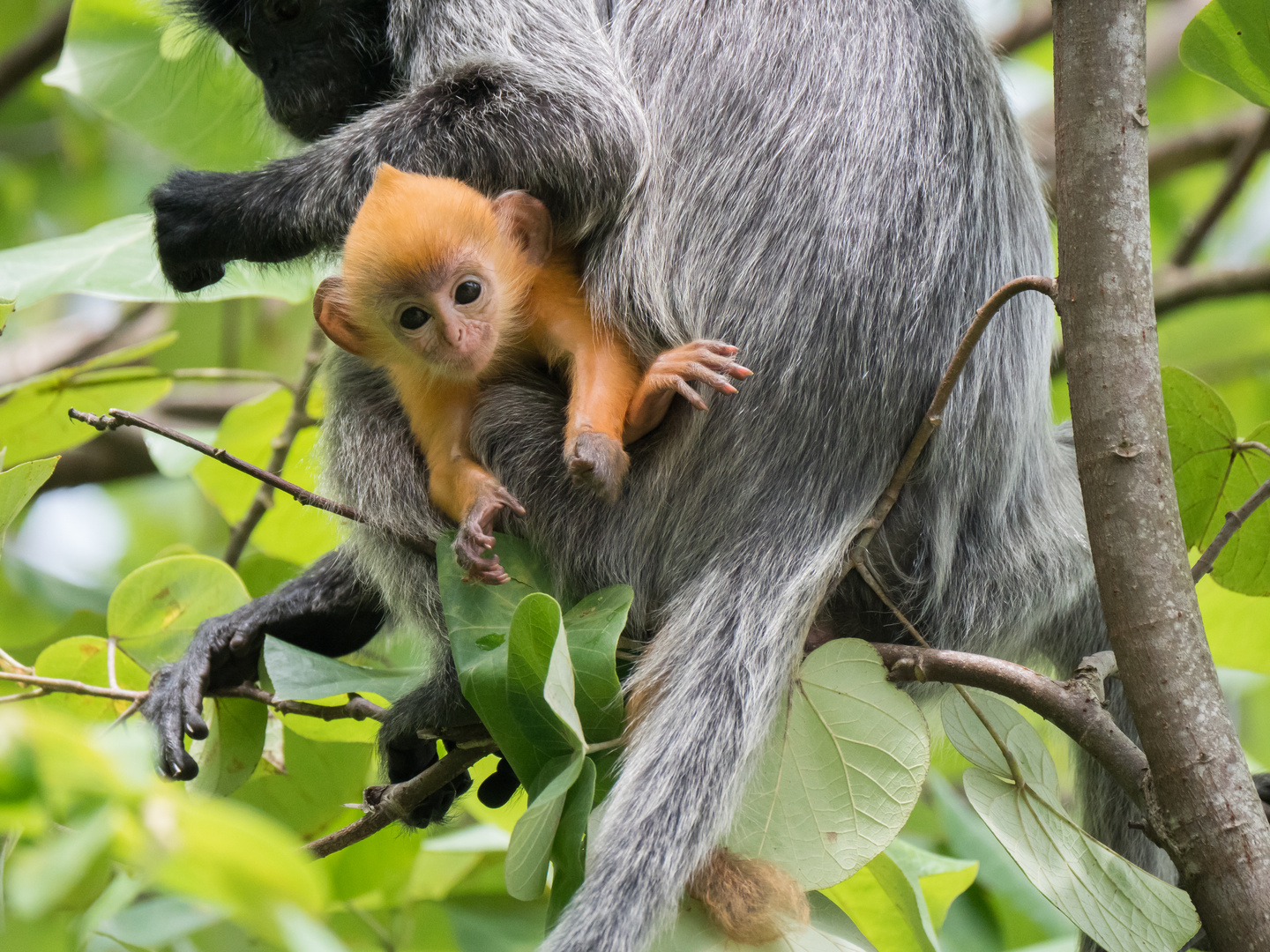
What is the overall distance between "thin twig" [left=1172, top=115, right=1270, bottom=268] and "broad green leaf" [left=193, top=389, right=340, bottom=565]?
257cm

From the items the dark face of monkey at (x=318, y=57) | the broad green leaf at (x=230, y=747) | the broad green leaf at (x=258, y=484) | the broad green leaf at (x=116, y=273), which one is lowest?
the broad green leaf at (x=258, y=484)

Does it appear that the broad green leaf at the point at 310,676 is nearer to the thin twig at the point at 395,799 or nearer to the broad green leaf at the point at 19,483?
the thin twig at the point at 395,799

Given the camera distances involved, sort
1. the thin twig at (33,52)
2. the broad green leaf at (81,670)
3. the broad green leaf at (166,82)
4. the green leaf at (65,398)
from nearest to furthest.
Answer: the broad green leaf at (81,670), the green leaf at (65,398), the broad green leaf at (166,82), the thin twig at (33,52)

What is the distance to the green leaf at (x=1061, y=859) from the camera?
133 centimetres

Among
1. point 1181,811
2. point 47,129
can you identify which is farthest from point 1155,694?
point 47,129

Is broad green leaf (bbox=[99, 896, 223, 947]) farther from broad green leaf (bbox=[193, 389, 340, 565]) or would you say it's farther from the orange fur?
broad green leaf (bbox=[193, 389, 340, 565])

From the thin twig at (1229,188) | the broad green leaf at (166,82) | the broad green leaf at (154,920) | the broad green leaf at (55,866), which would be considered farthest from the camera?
the thin twig at (1229,188)

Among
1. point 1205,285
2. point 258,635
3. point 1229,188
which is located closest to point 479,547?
point 258,635

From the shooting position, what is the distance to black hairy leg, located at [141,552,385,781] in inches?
75.9

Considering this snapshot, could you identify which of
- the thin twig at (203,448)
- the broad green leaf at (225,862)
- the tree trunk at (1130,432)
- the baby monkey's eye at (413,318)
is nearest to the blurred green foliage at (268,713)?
the broad green leaf at (225,862)

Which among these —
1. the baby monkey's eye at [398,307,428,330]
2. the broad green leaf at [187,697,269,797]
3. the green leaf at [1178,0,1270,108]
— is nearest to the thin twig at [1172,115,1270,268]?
the green leaf at [1178,0,1270,108]

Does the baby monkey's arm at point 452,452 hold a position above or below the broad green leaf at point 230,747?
above

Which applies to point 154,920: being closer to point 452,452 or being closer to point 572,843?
point 572,843

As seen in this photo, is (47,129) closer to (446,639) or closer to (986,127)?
(446,639)
